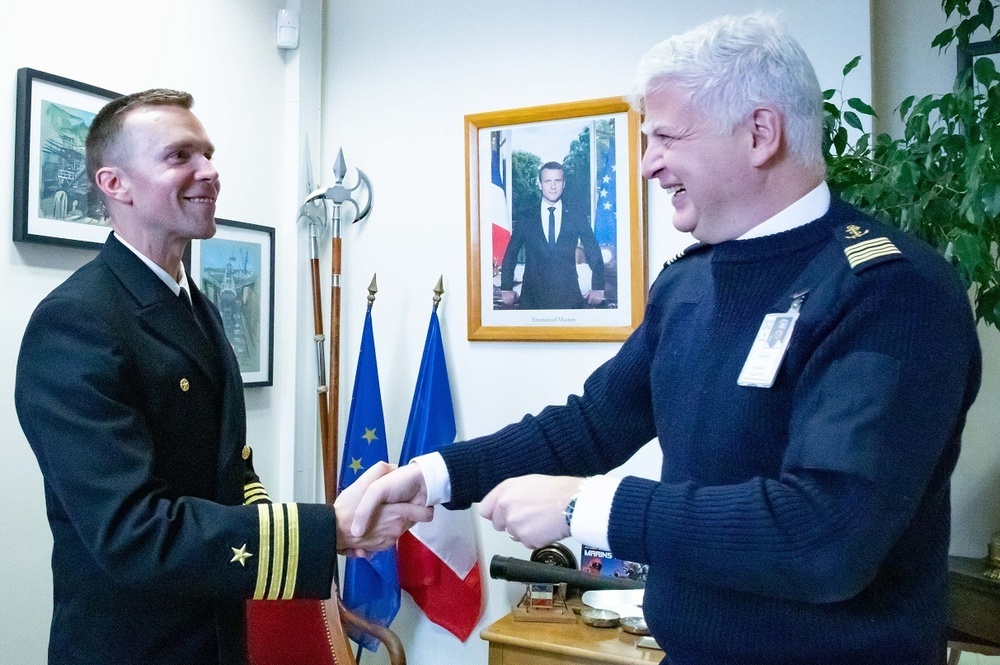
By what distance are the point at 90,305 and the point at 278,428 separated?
1.70m

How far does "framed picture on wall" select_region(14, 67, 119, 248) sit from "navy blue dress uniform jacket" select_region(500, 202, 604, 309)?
4.08 feet

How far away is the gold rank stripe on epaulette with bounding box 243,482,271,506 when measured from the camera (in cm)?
165

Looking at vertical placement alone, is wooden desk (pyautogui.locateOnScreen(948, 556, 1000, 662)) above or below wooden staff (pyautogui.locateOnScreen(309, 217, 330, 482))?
below

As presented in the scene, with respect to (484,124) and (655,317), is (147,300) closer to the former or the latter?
(655,317)

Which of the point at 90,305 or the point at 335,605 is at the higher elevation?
the point at 90,305

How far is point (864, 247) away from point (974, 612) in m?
1.61

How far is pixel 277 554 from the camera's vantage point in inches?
51.6

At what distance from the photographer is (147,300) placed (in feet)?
4.75

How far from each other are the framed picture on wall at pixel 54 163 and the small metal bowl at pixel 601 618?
171 cm

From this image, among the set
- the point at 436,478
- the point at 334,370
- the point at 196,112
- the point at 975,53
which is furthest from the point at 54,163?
the point at 975,53

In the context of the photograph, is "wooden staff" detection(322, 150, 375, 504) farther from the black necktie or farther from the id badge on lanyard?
the id badge on lanyard

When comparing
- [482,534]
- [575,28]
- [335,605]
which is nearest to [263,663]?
[335,605]

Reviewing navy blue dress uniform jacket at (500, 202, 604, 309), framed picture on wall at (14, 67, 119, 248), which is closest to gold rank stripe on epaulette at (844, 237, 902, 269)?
navy blue dress uniform jacket at (500, 202, 604, 309)

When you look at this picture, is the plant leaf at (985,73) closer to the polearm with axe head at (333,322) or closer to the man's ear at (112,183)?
the man's ear at (112,183)
